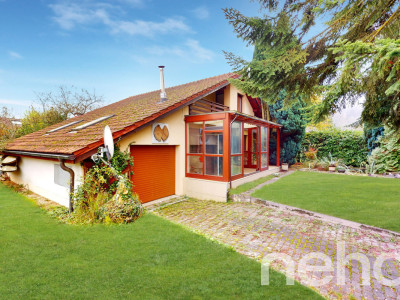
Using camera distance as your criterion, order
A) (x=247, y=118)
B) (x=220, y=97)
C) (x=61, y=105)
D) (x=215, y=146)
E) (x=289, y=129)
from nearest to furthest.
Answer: (x=215, y=146)
(x=247, y=118)
(x=220, y=97)
(x=289, y=129)
(x=61, y=105)

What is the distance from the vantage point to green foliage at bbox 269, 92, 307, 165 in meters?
15.2

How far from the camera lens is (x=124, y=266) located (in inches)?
146

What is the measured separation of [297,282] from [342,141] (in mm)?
15868

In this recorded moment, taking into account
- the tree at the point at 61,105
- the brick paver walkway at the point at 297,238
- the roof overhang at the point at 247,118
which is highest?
the tree at the point at 61,105

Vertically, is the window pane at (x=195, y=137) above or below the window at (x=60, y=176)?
above

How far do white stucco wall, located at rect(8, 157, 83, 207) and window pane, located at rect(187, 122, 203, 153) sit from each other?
4.62 metres

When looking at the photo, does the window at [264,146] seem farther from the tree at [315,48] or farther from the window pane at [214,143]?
the tree at [315,48]

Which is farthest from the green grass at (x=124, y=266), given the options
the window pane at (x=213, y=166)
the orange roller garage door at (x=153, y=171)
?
the window pane at (x=213, y=166)

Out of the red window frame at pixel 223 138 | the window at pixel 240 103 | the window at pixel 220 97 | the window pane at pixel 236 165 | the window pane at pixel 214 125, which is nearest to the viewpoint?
the red window frame at pixel 223 138

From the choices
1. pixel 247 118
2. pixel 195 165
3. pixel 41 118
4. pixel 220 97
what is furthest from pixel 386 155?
pixel 41 118

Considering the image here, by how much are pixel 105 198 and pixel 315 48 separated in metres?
6.98

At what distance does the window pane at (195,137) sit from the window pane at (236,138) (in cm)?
142

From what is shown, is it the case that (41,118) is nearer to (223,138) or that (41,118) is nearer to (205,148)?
(205,148)

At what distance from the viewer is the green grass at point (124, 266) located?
10.1ft
